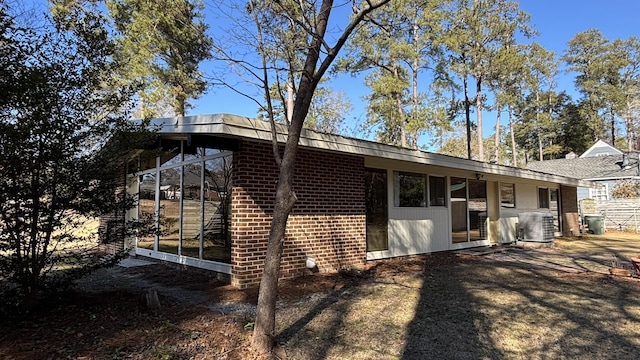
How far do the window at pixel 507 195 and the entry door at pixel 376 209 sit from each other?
238 inches

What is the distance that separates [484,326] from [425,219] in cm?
557

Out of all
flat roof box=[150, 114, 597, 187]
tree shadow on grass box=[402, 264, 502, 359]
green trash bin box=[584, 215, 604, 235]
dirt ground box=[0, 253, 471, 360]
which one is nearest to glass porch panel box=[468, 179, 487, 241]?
flat roof box=[150, 114, 597, 187]

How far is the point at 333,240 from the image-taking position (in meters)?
7.34

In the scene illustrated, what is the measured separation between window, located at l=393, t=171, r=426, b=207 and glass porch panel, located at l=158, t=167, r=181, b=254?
15.6ft

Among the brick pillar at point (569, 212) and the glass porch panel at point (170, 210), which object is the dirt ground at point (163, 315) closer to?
the glass porch panel at point (170, 210)

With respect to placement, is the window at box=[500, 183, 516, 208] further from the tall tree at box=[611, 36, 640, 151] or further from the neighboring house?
the tall tree at box=[611, 36, 640, 151]

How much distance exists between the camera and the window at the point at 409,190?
9.09 metres

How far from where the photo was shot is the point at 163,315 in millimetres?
4543

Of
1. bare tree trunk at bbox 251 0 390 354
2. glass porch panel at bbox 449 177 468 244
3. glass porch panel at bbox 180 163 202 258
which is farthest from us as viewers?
glass porch panel at bbox 449 177 468 244

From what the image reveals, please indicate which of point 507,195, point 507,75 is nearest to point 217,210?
point 507,195

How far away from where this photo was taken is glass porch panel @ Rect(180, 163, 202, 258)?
6977 millimetres

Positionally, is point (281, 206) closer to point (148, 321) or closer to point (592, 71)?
point (148, 321)

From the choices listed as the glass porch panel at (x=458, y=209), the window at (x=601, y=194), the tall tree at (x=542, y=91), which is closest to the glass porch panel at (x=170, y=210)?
Answer: the glass porch panel at (x=458, y=209)

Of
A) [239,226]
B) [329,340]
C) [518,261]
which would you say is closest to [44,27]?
[239,226]
